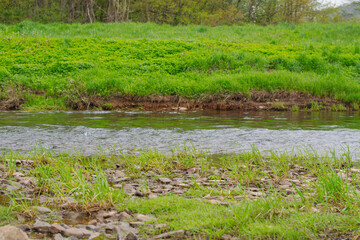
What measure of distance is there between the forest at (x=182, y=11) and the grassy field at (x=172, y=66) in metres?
16.7

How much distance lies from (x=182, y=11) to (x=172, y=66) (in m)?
26.7

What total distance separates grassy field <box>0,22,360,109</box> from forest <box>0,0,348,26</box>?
658 inches

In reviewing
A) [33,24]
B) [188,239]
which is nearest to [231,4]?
[33,24]

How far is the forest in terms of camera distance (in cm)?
3712

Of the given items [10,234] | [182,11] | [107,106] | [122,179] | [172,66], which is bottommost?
[107,106]

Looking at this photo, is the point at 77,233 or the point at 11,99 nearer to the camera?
the point at 77,233

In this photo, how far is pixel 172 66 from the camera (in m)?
16.0

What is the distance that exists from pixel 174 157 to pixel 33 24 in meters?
22.7

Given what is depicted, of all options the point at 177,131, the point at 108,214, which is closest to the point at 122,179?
the point at 108,214

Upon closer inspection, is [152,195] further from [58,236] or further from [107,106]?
[107,106]

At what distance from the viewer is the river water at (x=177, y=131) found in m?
7.02

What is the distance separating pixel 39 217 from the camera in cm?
320

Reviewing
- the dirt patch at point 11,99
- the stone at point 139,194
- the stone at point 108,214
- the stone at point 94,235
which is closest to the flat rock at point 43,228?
the stone at point 94,235

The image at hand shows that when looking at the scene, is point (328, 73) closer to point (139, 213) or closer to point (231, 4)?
point (139, 213)
